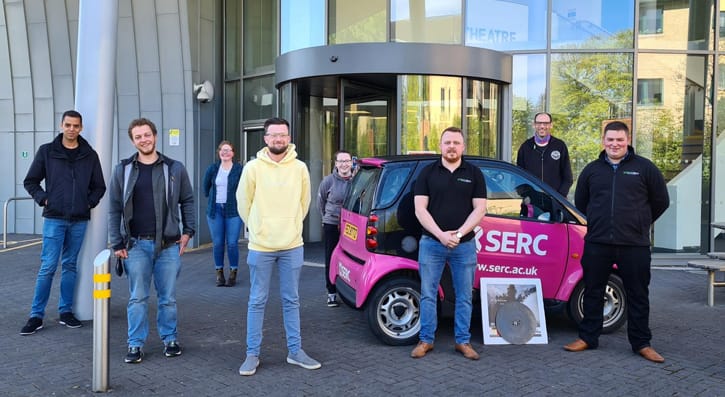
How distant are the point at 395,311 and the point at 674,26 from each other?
835 centimetres

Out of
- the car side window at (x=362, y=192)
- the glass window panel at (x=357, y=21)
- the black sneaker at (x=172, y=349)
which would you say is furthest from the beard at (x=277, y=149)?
the glass window panel at (x=357, y=21)

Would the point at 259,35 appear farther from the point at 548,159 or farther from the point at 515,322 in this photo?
the point at 515,322

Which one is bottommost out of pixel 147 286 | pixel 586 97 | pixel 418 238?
pixel 147 286

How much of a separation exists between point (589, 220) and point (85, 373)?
434cm

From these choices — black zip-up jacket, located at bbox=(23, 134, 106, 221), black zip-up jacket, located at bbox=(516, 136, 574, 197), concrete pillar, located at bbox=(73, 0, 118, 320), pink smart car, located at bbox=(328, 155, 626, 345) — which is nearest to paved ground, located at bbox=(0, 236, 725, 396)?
pink smart car, located at bbox=(328, 155, 626, 345)

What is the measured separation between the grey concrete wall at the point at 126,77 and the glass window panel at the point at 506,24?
5.68 m

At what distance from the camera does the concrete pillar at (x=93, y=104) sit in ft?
19.5

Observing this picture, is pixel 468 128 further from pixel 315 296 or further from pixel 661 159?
pixel 315 296

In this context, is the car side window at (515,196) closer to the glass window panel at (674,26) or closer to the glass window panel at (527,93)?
the glass window panel at (527,93)

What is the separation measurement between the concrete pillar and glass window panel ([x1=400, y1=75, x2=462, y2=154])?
16.4ft

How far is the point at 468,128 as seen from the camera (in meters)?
10.2

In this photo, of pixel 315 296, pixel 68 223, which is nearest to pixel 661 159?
pixel 315 296

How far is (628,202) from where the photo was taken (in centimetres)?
487

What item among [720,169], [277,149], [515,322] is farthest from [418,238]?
Answer: [720,169]
